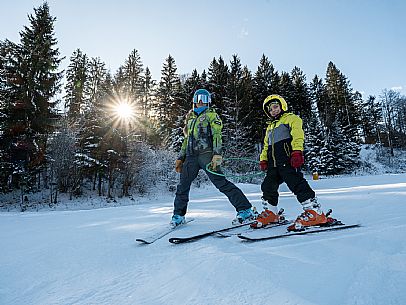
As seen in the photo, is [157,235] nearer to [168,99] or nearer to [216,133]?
[216,133]

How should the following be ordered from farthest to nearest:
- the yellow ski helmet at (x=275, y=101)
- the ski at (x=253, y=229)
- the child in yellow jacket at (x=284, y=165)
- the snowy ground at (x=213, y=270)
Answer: the yellow ski helmet at (x=275, y=101)
the child in yellow jacket at (x=284, y=165)
the ski at (x=253, y=229)
the snowy ground at (x=213, y=270)

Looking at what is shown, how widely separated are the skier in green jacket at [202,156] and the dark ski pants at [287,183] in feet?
1.07

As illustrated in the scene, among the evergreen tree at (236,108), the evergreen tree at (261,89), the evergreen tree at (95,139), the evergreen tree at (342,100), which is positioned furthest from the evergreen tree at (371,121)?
the evergreen tree at (95,139)

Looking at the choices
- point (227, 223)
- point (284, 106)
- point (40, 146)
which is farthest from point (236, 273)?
point (40, 146)

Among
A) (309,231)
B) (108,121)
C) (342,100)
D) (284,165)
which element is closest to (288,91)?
(342,100)

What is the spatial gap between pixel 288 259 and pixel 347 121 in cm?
4234

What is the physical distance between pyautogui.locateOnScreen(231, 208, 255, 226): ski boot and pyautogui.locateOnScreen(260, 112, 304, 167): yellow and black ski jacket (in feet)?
2.21

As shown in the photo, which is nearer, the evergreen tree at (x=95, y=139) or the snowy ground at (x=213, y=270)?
the snowy ground at (x=213, y=270)

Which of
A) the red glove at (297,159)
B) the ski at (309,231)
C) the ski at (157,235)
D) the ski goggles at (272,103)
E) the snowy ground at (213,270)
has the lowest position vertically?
the snowy ground at (213,270)

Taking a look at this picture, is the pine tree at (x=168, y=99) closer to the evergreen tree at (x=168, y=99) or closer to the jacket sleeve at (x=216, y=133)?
the evergreen tree at (x=168, y=99)

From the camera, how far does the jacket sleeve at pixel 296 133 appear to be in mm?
3048

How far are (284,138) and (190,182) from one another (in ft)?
4.52

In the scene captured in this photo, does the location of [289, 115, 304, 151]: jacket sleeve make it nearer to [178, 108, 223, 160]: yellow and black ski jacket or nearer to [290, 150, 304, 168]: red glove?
[290, 150, 304, 168]: red glove

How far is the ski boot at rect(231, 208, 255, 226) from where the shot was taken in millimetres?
3272
